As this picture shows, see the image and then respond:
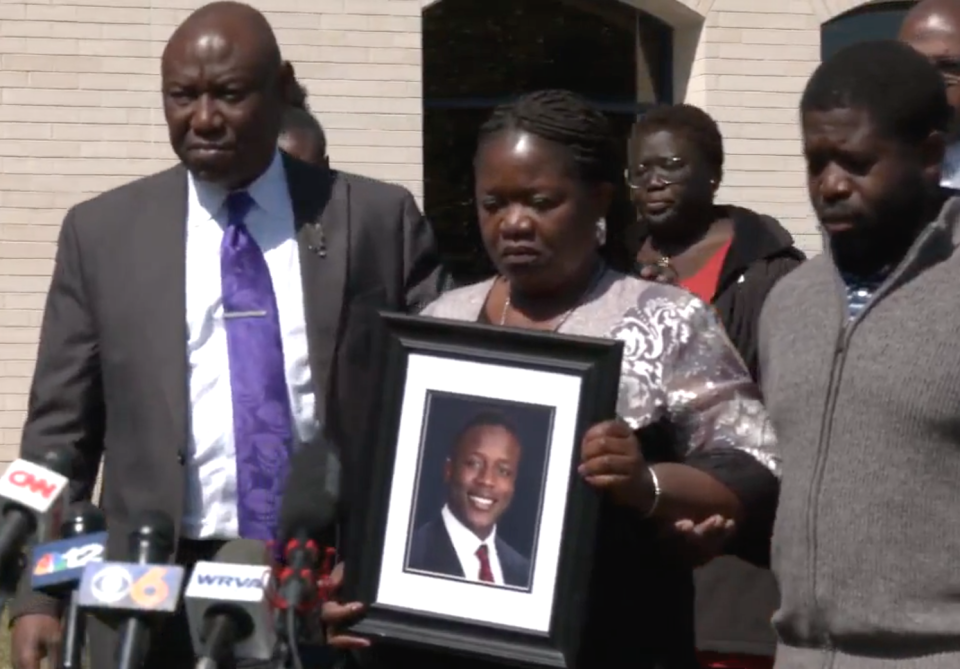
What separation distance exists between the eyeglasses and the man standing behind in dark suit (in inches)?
97.2

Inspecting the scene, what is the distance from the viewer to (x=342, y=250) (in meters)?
4.48

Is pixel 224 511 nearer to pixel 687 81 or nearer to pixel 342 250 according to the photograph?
pixel 342 250

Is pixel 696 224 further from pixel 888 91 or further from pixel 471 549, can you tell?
pixel 471 549

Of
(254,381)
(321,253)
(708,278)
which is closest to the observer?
(254,381)

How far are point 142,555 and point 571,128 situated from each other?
105 centimetres

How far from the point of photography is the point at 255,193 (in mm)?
4484

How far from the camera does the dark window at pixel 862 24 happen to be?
11.1 meters

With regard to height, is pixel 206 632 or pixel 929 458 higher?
pixel 929 458

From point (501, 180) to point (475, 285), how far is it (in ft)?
1.23

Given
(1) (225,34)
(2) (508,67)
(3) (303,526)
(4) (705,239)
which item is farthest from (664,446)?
(2) (508,67)

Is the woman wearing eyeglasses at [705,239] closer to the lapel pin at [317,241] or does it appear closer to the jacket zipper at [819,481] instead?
the lapel pin at [317,241]

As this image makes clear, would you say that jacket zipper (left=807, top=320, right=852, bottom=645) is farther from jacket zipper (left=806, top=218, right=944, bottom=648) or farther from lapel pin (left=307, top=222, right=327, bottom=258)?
lapel pin (left=307, top=222, right=327, bottom=258)

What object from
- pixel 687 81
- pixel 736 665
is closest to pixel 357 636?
pixel 736 665

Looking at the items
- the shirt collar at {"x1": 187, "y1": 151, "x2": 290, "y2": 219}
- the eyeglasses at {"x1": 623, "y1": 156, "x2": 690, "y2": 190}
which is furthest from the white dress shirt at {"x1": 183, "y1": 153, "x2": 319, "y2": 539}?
the eyeglasses at {"x1": 623, "y1": 156, "x2": 690, "y2": 190}
